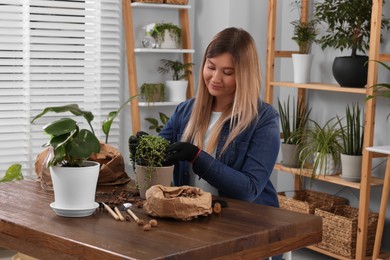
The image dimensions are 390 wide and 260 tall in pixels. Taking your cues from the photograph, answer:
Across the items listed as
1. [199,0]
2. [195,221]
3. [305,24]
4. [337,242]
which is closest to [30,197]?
[195,221]

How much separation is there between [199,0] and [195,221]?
3455 mm

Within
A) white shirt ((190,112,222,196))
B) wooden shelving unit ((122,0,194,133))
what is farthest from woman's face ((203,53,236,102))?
wooden shelving unit ((122,0,194,133))

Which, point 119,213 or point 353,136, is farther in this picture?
point 353,136

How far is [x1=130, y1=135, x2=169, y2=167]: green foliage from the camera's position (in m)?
2.42

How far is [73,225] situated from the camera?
6.88 feet

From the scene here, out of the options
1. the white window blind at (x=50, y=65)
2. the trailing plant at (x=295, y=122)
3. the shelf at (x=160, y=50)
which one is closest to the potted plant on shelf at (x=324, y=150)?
the trailing plant at (x=295, y=122)

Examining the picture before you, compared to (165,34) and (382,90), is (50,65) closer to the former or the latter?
(165,34)

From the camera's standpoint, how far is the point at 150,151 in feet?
7.94

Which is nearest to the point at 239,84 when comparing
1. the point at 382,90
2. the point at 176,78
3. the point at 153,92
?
the point at 382,90

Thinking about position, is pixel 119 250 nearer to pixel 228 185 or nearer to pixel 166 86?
pixel 228 185

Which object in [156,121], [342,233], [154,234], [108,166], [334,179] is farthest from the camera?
[156,121]

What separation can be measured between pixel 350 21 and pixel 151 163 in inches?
95.4

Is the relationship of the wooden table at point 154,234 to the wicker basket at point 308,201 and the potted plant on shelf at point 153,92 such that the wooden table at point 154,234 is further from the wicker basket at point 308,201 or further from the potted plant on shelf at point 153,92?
the potted plant on shelf at point 153,92

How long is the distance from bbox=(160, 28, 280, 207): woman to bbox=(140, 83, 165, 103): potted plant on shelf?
1965 millimetres
